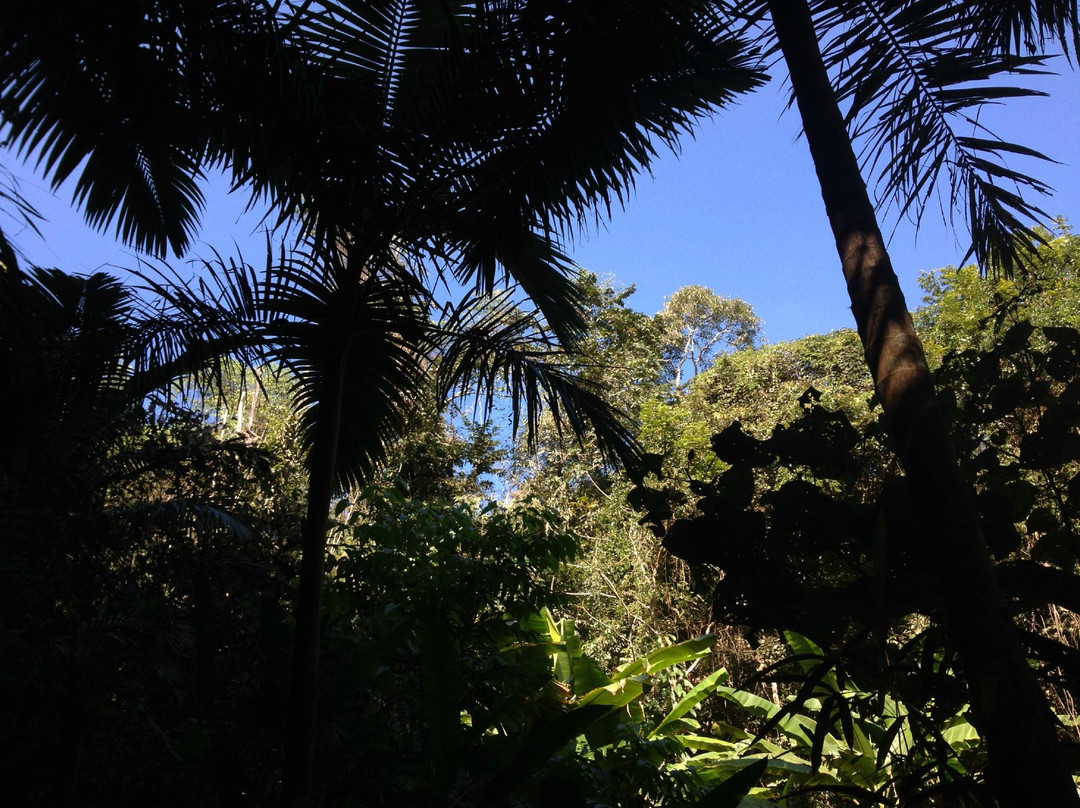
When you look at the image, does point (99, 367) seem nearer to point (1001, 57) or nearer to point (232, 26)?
point (232, 26)

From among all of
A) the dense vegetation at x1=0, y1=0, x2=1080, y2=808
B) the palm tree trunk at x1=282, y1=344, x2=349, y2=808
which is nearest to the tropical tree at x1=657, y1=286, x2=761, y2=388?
the dense vegetation at x1=0, y1=0, x2=1080, y2=808

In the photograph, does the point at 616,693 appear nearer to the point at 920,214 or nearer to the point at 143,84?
the point at 920,214

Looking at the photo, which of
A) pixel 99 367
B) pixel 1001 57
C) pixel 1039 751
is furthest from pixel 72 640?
pixel 1001 57

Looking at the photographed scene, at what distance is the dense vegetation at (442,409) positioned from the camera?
1.66 meters

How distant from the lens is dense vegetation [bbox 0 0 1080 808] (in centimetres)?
166

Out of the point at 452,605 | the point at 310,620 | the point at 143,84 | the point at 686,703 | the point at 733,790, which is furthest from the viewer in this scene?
the point at 686,703

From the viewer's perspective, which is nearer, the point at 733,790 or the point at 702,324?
the point at 733,790

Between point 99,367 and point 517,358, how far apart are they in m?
1.54

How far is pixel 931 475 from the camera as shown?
1.47 m

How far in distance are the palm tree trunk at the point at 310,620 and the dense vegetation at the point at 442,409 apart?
12 mm

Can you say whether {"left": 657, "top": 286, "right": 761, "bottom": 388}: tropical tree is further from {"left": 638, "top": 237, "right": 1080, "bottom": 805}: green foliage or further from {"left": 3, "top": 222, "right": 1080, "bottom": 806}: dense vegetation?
{"left": 638, "top": 237, "right": 1080, "bottom": 805}: green foliage

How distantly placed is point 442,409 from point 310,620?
112cm

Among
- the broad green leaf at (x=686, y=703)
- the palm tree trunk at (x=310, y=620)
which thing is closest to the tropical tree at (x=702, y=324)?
the broad green leaf at (x=686, y=703)

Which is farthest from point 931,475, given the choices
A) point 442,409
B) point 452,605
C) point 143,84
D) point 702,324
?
point 702,324
